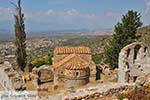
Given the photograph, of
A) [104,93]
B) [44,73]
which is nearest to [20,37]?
[44,73]

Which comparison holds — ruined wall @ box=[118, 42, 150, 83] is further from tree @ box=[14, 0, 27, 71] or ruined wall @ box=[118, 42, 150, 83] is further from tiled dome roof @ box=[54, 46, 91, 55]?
tree @ box=[14, 0, 27, 71]

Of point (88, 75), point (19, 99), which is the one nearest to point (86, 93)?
point (19, 99)

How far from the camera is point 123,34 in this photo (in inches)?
1252

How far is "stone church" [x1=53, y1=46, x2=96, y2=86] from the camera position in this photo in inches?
1016

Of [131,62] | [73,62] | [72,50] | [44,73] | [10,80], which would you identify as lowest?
[44,73]

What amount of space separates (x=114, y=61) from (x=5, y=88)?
20.2m

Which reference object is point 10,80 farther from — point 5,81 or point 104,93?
point 104,93

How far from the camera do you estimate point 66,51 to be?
96.0 ft

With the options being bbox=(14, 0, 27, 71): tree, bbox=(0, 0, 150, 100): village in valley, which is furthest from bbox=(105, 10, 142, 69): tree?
bbox=(14, 0, 27, 71): tree

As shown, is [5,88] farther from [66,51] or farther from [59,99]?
[66,51]

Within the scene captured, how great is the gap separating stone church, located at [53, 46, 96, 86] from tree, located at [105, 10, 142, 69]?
4526 millimetres

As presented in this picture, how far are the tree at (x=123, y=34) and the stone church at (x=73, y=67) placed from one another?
4.53 m

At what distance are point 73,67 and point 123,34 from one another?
9.75 meters

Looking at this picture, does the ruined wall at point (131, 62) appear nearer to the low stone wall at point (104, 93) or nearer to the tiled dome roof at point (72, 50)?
the tiled dome roof at point (72, 50)
